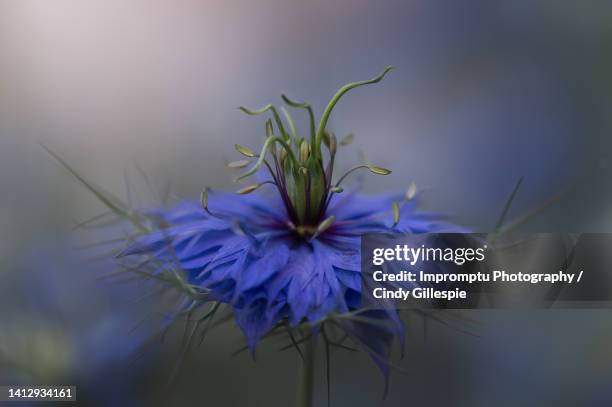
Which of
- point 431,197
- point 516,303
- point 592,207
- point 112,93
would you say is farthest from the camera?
point 431,197

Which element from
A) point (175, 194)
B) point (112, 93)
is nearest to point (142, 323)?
point (175, 194)

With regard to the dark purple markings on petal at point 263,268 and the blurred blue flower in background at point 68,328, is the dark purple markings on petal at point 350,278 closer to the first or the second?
the dark purple markings on petal at point 263,268

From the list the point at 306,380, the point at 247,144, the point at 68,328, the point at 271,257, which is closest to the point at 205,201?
the point at 271,257

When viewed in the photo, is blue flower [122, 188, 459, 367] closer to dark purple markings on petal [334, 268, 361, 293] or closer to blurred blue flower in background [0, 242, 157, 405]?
dark purple markings on petal [334, 268, 361, 293]

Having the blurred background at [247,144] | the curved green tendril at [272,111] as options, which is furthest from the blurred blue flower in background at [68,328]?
the curved green tendril at [272,111]

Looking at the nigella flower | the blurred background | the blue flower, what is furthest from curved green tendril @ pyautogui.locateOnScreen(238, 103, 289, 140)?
the blurred background

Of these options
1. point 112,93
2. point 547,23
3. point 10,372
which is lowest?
point 10,372

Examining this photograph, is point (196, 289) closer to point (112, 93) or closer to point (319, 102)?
point (112, 93)
